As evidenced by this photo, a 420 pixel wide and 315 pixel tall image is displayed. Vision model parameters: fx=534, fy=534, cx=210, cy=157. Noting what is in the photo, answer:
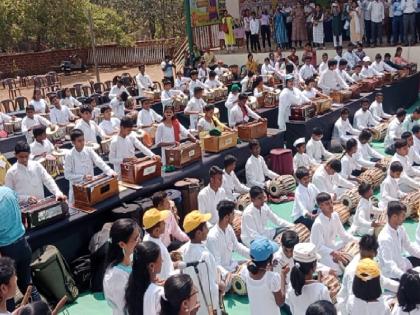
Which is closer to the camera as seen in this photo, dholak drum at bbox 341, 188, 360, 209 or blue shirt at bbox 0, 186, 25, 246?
blue shirt at bbox 0, 186, 25, 246

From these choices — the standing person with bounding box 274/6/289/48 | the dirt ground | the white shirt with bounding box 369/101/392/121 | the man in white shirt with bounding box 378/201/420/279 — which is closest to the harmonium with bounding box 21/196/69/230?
the man in white shirt with bounding box 378/201/420/279

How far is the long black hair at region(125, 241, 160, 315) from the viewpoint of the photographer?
365 centimetres

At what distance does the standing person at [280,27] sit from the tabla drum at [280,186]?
12923 mm

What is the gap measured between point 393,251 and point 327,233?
0.79m

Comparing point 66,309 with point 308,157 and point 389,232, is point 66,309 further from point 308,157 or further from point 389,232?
point 308,157

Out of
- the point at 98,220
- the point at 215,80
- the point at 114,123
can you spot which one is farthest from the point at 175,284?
the point at 215,80

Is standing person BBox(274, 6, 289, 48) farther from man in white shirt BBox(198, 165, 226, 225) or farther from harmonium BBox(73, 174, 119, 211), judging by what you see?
harmonium BBox(73, 174, 119, 211)

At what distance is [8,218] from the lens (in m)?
5.48

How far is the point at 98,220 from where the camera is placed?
7203 mm

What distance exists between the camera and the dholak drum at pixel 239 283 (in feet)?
19.9

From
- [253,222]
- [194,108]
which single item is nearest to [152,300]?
[253,222]

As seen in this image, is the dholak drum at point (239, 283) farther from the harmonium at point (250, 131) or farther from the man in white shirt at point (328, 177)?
the harmonium at point (250, 131)

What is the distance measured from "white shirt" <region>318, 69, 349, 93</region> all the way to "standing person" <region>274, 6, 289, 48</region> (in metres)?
7.62

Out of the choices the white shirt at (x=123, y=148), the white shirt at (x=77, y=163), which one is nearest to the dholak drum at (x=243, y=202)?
the white shirt at (x=123, y=148)
